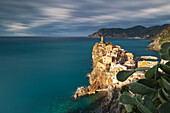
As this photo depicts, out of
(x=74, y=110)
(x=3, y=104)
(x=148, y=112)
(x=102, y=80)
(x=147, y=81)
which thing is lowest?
(x=3, y=104)

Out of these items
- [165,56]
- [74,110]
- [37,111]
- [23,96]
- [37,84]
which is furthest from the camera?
[37,84]

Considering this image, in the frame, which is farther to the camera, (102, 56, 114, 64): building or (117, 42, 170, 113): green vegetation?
(102, 56, 114, 64): building

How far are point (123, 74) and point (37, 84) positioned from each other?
37.4 metres

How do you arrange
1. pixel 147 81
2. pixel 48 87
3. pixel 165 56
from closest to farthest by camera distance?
1. pixel 147 81
2. pixel 165 56
3. pixel 48 87

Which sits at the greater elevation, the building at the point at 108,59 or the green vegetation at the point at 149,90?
the green vegetation at the point at 149,90

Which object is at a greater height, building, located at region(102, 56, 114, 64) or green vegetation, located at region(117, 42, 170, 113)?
green vegetation, located at region(117, 42, 170, 113)

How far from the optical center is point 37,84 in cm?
3531

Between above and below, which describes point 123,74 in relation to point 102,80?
above

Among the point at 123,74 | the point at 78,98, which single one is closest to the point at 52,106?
the point at 78,98

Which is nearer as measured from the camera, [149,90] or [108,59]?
[149,90]

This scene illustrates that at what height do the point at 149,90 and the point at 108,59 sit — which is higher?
the point at 149,90

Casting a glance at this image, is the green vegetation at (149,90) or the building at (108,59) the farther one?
the building at (108,59)

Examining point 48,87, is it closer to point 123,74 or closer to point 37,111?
point 37,111

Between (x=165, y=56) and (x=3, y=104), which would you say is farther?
(x=3, y=104)
